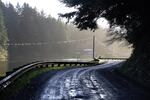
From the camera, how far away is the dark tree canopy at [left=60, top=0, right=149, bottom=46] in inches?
1079

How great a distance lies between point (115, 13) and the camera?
29.2 metres

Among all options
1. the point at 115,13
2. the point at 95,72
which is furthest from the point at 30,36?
the point at 115,13

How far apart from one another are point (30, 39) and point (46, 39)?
16.1 meters

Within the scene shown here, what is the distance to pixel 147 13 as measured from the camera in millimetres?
28094

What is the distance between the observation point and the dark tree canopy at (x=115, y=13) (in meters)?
27.4

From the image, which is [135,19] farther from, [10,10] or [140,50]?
[10,10]

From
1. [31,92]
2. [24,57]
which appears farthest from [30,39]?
[31,92]

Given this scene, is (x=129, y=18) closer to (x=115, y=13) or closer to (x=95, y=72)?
(x=115, y=13)

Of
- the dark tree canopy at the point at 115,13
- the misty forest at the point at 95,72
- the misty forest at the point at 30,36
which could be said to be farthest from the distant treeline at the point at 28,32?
the dark tree canopy at the point at 115,13

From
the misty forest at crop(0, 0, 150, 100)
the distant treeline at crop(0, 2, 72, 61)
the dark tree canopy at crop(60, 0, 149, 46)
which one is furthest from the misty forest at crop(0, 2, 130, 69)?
the dark tree canopy at crop(60, 0, 149, 46)

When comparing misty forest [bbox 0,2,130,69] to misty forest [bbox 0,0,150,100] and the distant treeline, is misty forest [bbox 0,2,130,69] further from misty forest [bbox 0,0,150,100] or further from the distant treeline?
misty forest [bbox 0,0,150,100]

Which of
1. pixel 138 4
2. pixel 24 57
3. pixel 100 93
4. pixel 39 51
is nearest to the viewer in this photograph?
pixel 100 93

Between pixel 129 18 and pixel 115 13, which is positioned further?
pixel 129 18

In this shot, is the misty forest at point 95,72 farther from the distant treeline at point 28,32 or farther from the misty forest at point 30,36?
the distant treeline at point 28,32
